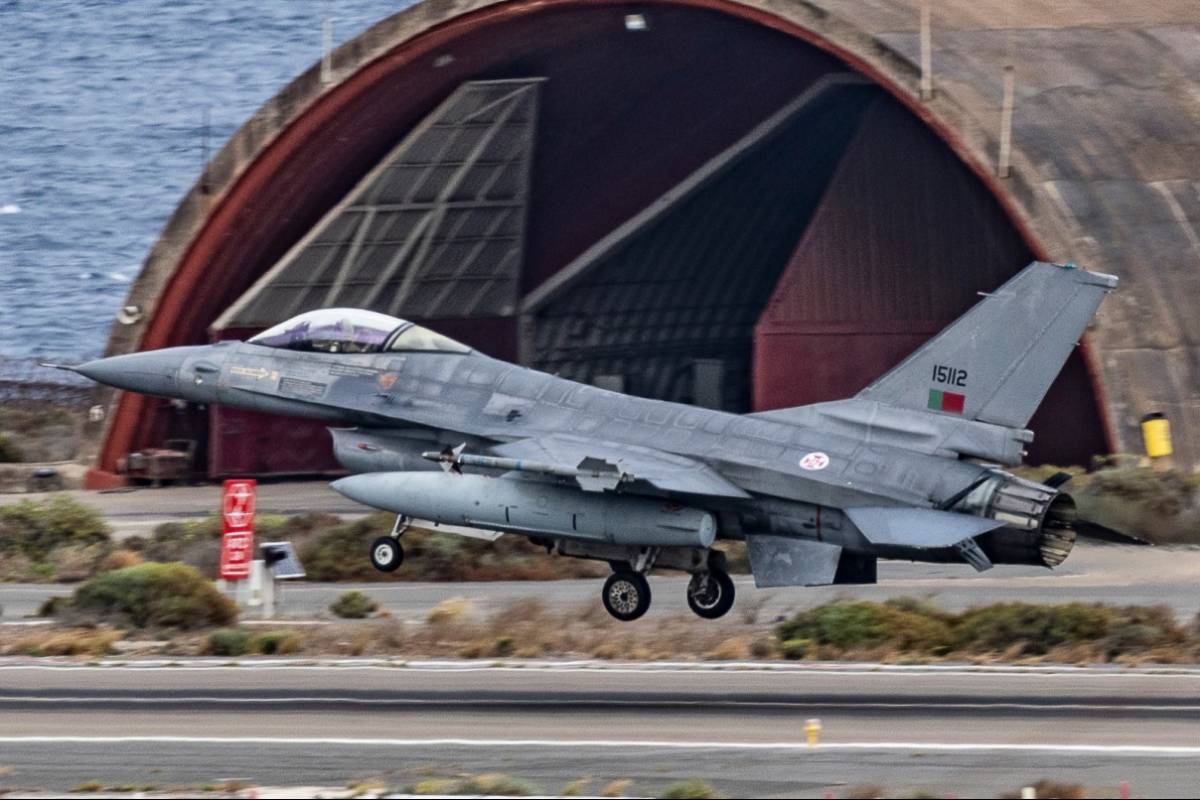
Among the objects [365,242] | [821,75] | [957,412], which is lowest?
[957,412]

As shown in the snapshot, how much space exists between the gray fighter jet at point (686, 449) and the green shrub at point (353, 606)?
0.79m

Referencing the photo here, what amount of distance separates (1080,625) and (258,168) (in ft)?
65.6

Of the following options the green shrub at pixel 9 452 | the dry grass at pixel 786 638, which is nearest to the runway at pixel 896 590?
the dry grass at pixel 786 638

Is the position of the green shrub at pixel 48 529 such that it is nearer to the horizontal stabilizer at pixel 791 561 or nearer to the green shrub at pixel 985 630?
the horizontal stabilizer at pixel 791 561

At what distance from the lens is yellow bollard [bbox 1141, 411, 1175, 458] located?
31797 mm

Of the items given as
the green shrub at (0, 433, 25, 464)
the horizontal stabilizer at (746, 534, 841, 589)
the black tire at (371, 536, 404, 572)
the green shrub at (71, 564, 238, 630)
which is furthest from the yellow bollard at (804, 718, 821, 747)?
the green shrub at (0, 433, 25, 464)

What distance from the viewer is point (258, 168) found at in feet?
118

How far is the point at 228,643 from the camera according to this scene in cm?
2238

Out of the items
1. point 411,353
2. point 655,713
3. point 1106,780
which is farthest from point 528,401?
point 1106,780

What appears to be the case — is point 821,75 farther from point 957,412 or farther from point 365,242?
point 957,412

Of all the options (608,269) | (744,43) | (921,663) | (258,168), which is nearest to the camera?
(921,663)

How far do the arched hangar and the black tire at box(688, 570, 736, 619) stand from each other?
11293mm

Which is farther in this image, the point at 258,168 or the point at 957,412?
the point at 258,168

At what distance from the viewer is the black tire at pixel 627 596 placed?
23.5 metres
